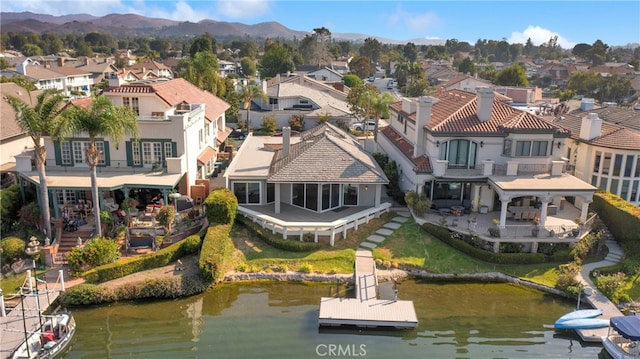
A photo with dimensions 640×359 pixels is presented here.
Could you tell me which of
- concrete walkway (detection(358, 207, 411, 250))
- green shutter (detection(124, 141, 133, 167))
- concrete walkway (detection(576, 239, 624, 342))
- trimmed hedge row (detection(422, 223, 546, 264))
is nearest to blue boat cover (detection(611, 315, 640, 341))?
concrete walkway (detection(576, 239, 624, 342))

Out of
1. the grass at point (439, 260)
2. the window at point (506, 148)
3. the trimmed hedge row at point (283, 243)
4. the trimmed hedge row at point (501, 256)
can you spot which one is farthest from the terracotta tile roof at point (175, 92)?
the window at point (506, 148)

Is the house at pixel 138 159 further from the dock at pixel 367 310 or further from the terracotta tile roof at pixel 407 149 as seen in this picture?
the terracotta tile roof at pixel 407 149

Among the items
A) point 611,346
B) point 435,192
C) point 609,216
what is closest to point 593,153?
point 609,216

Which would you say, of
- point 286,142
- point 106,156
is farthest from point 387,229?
point 106,156

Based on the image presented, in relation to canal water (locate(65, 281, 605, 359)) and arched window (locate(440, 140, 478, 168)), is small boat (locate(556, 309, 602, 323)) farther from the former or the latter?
arched window (locate(440, 140, 478, 168))

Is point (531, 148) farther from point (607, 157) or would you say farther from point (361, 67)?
point (361, 67)
